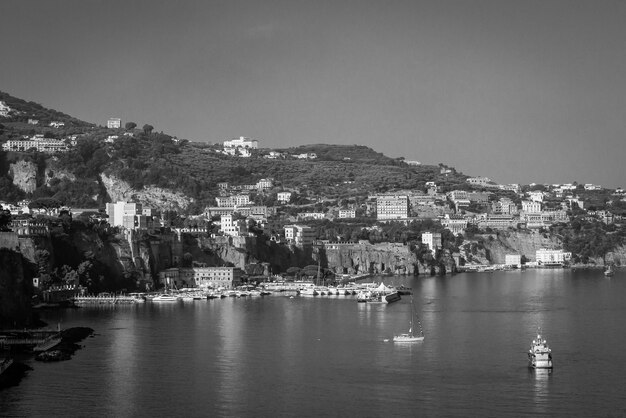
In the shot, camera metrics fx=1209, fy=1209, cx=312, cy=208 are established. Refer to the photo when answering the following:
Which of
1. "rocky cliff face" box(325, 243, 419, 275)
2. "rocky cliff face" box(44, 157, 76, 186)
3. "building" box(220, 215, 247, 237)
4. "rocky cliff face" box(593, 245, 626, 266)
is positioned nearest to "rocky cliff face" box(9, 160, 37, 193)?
"rocky cliff face" box(44, 157, 76, 186)

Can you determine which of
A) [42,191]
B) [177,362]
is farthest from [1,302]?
[42,191]

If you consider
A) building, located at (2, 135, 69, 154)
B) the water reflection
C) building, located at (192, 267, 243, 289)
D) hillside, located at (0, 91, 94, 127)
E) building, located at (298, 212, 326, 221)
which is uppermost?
hillside, located at (0, 91, 94, 127)

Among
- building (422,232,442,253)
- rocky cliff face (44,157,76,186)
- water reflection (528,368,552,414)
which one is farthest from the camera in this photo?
rocky cliff face (44,157,76,186)

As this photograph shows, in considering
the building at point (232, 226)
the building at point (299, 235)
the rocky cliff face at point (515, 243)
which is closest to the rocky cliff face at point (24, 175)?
the building at point (232, 226)

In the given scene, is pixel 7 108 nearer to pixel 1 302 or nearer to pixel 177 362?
pixel 1 302

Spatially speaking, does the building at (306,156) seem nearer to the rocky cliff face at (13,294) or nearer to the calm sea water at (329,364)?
the calm sea water at (329,364)

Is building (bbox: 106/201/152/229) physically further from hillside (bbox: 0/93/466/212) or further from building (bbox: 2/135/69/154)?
building (bbox: 2/135/69/154)

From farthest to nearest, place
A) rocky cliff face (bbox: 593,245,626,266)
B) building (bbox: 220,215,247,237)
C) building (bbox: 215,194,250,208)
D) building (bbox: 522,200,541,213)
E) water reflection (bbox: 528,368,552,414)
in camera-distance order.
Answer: building (bbox: 522,200,541,213), building (bbox: 215,194,250,208), rocky cliff face (bbox: 593,245,626,266), building (bbox: 220,215,247,237), water reflection (bbox: 528,368,552,414)
